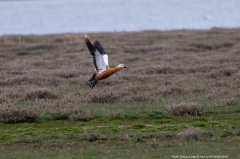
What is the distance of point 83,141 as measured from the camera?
726 centimetres

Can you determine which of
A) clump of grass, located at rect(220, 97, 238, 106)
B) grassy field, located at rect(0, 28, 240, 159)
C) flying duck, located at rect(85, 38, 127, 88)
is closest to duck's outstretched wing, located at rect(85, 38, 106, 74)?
flying duck, located at rect(85, 38, 127, 88)

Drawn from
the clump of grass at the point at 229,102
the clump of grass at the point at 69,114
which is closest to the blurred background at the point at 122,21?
the clump of grass at the point at 229,102

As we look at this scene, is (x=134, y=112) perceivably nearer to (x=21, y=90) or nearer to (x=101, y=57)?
(x=101, y=57)

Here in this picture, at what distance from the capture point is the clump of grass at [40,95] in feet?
38.7

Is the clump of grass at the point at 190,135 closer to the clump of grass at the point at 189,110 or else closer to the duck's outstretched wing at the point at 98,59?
the clump of grass at the point at 189,110

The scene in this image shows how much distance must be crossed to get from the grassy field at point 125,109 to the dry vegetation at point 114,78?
0.12ft

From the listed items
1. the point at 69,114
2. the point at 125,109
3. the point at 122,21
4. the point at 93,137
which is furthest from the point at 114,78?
the point at 122,21

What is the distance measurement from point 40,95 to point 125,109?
3.58 metres

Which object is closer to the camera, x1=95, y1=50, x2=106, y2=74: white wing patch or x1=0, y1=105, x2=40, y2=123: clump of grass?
x1=0, y1=105, x2=40, y2=123: clump of grass

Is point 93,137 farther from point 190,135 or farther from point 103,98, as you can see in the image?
point 103,98

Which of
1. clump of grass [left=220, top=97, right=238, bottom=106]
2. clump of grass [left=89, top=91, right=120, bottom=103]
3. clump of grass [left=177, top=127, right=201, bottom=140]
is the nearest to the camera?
clump of grass [left=177, top=127, right=201, bottom=140]

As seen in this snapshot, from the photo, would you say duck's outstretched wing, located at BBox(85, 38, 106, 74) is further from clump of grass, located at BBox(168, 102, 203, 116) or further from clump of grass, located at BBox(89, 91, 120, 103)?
clump of grass, located at BBox(168, 102, 203, 116)

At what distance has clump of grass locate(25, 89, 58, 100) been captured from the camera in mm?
11789

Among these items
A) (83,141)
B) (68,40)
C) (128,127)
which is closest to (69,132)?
(83,141)
